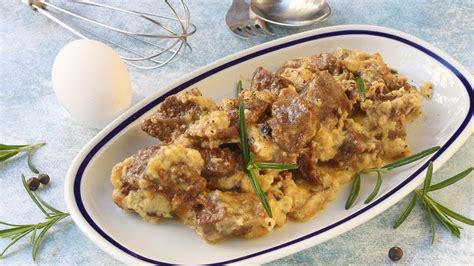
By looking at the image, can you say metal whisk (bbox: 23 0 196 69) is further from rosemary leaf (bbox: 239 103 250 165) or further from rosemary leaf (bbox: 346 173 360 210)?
rosemary leaf (bbox: 346 173 360 210)

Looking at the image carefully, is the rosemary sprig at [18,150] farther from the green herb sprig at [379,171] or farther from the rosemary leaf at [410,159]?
the rosemary leaf at [410,159]

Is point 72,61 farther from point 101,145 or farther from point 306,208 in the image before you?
point 306,208

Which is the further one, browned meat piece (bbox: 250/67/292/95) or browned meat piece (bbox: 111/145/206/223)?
browned meat piece (bbox: 250/67/292/95)

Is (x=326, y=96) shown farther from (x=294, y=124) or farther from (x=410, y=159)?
(x=410, y=159)

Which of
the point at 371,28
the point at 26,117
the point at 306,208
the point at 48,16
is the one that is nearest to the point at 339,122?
the point at 306,208

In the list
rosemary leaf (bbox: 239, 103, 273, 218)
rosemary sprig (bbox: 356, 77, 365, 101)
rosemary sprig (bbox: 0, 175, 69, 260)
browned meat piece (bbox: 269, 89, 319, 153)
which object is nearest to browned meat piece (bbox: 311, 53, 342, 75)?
rosemary sprig (bbox: 356, 77, 365, 101)

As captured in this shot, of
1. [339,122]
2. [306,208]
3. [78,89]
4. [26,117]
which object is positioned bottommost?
[26,117]
